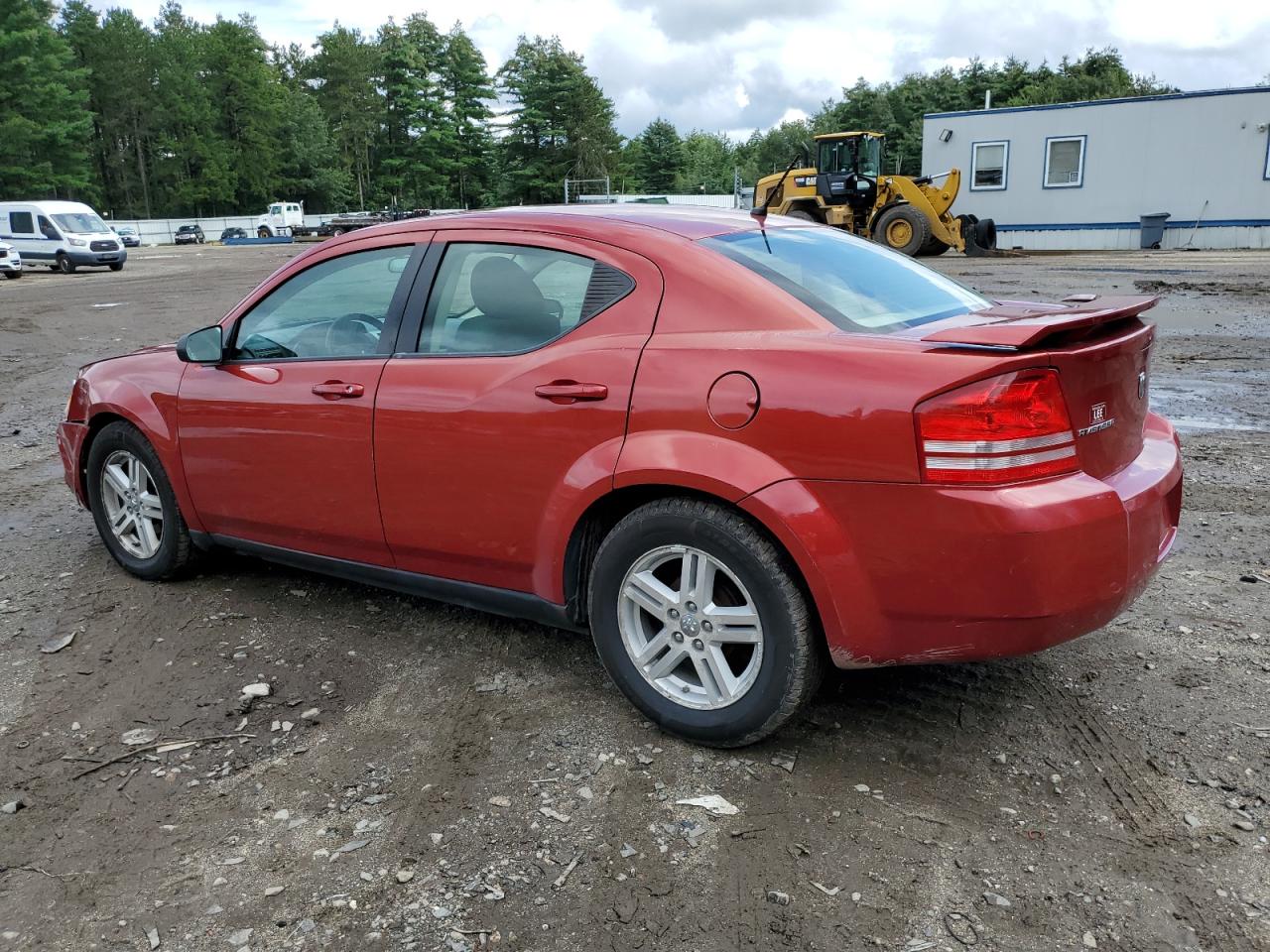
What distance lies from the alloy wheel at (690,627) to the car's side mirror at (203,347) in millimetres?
2149

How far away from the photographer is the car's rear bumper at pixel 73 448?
15.6ft

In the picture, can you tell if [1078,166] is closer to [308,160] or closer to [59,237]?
[59,237]

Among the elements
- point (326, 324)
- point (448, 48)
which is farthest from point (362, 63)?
point (326, 324)

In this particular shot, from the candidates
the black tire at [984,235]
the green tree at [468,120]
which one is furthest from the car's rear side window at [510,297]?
the green tree at [468,120]

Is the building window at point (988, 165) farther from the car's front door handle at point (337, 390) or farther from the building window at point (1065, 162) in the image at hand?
the car's front door handle at point (337, 390)

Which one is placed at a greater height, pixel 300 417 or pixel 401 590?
pixel 300 417

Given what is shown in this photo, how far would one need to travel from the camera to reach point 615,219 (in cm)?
343

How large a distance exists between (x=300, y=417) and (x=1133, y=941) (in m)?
3.10

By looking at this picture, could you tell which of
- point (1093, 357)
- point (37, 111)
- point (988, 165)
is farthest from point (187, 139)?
point (1093, 357)

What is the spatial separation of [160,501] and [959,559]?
350 centimetres

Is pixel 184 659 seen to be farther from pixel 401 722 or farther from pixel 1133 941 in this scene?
pixel 1133 941

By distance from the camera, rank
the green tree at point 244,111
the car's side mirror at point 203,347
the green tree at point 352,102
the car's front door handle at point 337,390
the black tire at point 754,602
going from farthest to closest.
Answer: the green tree at point 352,102, the green tree at point 244,111, the car's side mirror at point 203,347, the car's front door handle at point 337,390, the black tire at point 754,602

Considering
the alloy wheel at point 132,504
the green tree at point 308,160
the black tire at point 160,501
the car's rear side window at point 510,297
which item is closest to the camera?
the car's rear side window at point 510,297

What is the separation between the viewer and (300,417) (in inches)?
150
